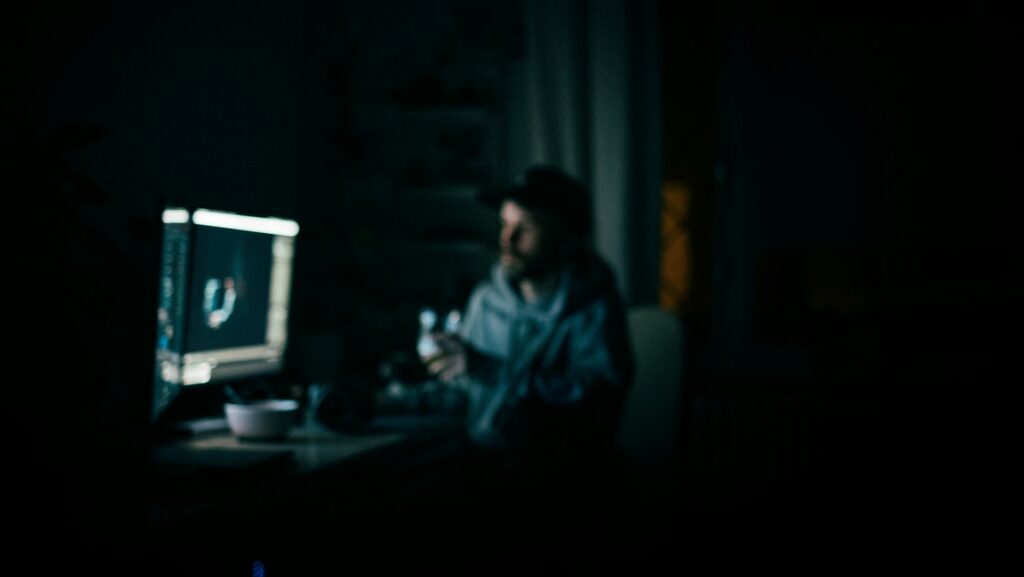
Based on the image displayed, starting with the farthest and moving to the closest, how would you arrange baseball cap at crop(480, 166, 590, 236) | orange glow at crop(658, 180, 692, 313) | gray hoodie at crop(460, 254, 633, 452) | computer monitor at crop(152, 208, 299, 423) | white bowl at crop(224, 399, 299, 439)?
1. orange glow at crop(658, 180, 692, 313)
2. baseball cap at crop(480, 166, 590, 236)
3. gray hoodie at crop(460, 254, 633, 452)
4. white bowl at crop(224, 399, 299, 439)
5. computer monitor at crop(152, 208, 299, 423)

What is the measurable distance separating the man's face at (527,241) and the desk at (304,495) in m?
0.46

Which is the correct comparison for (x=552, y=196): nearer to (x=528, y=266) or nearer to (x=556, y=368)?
(x=528, y=266)

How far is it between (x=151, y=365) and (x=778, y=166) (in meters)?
2.28

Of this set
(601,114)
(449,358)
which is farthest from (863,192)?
(449,358)

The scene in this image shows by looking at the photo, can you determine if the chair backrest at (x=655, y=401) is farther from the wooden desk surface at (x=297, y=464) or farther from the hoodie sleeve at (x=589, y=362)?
the wooden desk surface at (x=297, y=464)

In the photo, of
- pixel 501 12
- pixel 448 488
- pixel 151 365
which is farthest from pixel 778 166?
pixel 151 365

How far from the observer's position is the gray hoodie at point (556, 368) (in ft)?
5.98

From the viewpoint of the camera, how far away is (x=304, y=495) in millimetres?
1253

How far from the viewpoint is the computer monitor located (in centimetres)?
130

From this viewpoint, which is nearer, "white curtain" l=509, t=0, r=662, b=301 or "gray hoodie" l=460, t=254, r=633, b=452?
"gray hoodie" l=460, t=254, r=633, b=452

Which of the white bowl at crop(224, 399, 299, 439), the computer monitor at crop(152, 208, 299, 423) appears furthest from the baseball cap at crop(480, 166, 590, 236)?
the white bowl at crop(224, 399, 299, 439)

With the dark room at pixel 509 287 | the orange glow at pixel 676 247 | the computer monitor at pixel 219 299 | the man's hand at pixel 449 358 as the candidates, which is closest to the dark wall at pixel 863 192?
the dark room at pixel 509 287

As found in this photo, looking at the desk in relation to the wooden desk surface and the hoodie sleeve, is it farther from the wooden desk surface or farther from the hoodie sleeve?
the hoodie sleeve

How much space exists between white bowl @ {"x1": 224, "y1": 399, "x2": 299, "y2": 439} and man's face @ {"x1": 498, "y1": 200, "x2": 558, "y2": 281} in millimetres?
761
